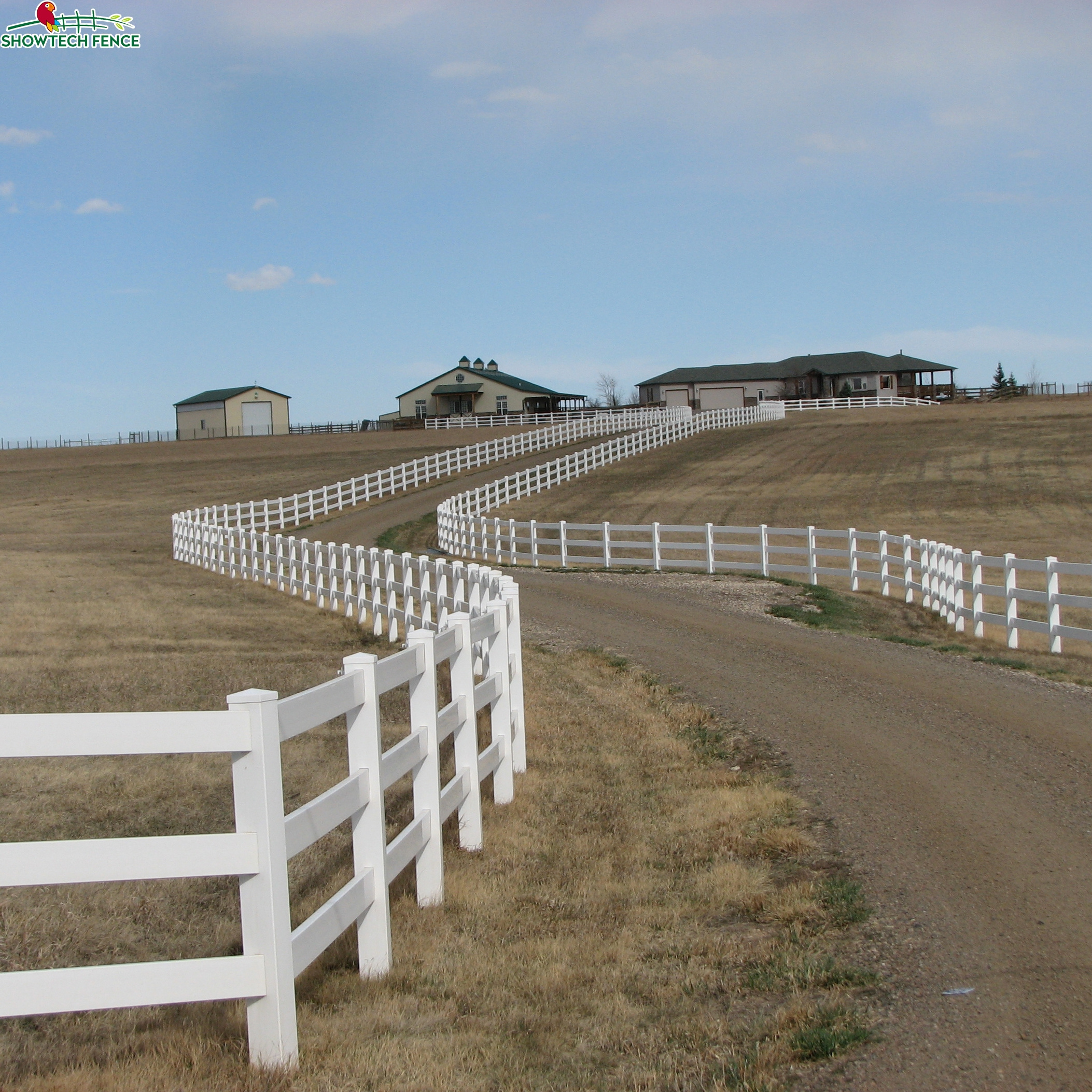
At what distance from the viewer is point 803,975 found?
493 cm

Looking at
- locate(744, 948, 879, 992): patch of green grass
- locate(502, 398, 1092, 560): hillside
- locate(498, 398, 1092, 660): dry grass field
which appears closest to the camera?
locate(744, 948, 879, 992): patch of green grass

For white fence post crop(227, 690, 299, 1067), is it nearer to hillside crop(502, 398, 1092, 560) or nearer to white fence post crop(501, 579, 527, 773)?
white fence post crop(501, 579, 527, 773)

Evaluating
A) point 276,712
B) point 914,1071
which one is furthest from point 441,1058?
point 914,1071

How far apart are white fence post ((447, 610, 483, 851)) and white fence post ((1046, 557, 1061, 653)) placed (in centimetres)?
1130

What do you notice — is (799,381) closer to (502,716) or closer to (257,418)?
(257,418)

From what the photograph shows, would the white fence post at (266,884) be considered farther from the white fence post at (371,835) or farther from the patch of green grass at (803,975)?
the patch of green grass at (803,975)

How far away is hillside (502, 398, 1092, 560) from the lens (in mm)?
34000

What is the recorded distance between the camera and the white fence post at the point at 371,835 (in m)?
5.11

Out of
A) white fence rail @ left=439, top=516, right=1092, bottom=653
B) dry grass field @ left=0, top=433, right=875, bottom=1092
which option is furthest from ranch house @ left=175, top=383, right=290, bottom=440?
dry grass field @ left=0, top=433, right=875, bottom=1092

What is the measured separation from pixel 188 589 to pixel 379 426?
79.7 metres

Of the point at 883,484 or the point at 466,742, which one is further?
the point at 883,484

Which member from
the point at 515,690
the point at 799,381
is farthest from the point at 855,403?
the point at 515,690

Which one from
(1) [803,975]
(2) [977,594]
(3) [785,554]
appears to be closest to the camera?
(1) [803,975]

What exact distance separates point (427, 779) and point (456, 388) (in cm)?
10212
